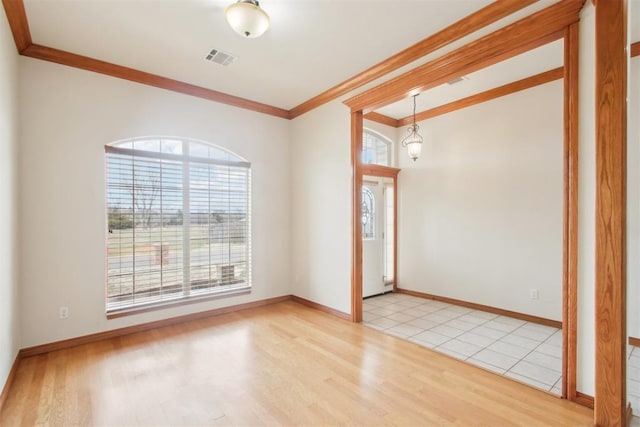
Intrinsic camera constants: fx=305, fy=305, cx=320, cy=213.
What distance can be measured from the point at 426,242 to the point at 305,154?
8.53 ft

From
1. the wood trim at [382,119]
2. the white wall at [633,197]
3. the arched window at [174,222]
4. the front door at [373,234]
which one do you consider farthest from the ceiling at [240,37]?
the front door at [373,234]

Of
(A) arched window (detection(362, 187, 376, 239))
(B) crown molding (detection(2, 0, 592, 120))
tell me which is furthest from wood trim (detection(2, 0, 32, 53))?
(A) arched window (detection(362, 187, 376, 239))

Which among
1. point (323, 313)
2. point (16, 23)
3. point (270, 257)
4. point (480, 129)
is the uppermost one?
point (16, 23)

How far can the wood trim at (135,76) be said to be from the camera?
3074 millimetres

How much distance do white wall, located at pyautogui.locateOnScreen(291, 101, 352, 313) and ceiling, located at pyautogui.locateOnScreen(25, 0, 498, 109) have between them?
0.85m

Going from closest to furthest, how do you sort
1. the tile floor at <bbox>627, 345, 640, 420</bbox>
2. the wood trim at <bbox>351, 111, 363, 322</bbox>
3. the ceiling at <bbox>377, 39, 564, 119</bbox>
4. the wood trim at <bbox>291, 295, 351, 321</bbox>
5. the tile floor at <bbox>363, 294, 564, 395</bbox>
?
the tile floor at <bbox>627, 345, 640, 420</bbox> < the tile floor at <bbox>363, 294, 564, 395</bbox> < the ceiling at <bbox>377, 39, 564, 119</bbox> < the wood trim at <bbox>351, 111, 363, 322</bbox> < the wood trim at <bbox>291, 295, 351, 321</bbox>

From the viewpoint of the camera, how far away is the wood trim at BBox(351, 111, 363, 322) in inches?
158

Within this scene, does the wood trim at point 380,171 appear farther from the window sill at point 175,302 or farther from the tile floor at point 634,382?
the tile floor at point 634,382

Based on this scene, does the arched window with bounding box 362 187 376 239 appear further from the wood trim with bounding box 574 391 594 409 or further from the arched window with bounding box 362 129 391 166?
the wood trim with bounding box 574 391 594 409

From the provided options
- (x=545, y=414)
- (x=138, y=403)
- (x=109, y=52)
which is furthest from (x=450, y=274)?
(x=109, y=52)

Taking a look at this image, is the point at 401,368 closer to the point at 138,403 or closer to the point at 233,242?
the point at 138,403

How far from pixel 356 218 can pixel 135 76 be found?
3.17 meters

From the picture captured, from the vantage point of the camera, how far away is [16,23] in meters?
2.59

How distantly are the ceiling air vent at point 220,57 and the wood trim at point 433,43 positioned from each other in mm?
1380
